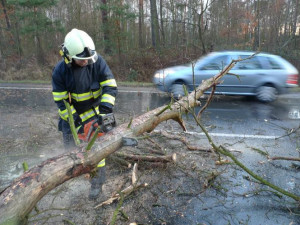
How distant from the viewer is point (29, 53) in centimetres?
1634

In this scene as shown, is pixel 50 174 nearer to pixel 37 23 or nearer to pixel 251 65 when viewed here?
pixel 251 65

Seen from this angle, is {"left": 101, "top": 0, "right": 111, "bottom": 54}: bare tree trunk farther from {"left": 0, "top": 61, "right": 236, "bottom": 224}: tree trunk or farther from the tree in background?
{"left": 0, "top": 61, "right": 236, "bottom": 224}: tree trunk

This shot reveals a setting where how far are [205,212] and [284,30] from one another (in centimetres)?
1611

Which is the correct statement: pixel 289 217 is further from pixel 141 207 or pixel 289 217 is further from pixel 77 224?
pixel 77 224

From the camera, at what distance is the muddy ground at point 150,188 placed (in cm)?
269

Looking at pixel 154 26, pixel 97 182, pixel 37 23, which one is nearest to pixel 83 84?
pixel 97 182

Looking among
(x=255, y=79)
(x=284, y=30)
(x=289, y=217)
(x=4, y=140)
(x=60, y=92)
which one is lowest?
(x=289, y=217)

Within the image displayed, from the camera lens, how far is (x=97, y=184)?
300 cm

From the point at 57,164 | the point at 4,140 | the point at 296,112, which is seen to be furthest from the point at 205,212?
the point at 296,112

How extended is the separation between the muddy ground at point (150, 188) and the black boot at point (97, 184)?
0.23ft

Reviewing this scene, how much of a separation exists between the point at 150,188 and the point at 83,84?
152cm

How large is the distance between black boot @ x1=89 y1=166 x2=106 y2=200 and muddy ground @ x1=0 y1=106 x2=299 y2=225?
7 cm

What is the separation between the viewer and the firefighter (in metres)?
2.71

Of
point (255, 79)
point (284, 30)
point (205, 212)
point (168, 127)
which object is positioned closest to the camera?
point (205, 212)
